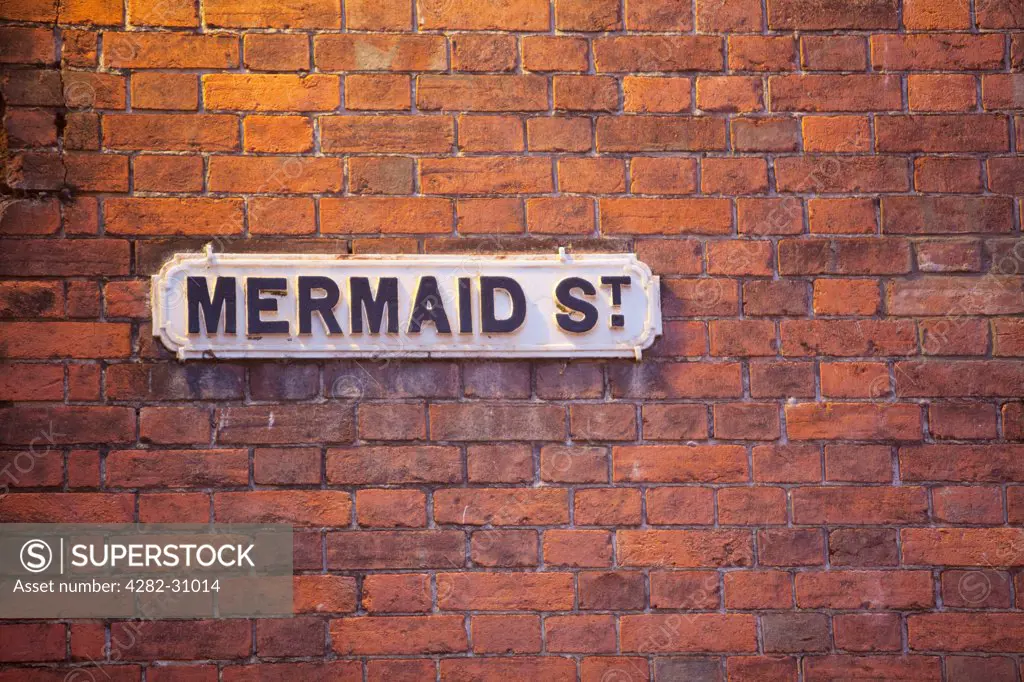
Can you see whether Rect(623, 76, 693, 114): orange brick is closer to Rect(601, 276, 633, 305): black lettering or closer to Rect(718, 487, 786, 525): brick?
Rect(601, 276, 633, 305): black lettering

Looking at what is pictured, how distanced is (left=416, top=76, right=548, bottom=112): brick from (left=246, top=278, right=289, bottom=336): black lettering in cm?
50

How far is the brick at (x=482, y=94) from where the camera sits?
1.93m

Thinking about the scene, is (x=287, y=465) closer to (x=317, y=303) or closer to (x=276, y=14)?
(x=317, y=303)

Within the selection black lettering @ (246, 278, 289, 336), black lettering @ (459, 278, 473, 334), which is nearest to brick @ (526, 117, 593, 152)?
black lettering @ (459, 278, 473, 334)

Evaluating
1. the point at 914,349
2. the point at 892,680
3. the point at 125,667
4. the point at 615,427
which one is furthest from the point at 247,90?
the point at 892,680

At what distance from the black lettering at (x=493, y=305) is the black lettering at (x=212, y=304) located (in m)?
A: 0.52

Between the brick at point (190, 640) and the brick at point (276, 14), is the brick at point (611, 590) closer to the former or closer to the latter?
the brick at point (190, 640)

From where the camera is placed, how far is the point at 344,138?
191 cm

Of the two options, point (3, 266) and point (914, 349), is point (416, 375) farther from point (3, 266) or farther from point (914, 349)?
point (914, 349)

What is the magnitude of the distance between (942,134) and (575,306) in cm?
92

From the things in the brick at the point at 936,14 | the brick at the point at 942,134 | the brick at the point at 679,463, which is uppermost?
the brick at the point at 936,14

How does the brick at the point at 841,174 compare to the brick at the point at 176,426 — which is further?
the brick at the point at 841,174

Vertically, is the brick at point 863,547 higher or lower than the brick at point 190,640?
higher

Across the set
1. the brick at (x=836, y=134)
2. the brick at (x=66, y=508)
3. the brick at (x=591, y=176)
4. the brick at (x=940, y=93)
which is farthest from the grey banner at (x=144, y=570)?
the brick at (x=940, y=93)
